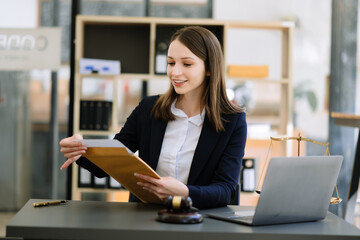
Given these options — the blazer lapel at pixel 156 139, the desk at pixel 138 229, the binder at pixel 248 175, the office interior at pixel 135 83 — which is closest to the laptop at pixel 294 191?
the desk at pixel 138 229

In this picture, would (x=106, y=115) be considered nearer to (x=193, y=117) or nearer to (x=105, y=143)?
(x=193, y=117)

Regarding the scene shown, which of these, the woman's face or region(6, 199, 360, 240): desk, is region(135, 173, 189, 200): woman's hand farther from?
the woman's face

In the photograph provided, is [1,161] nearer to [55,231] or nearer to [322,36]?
[322,36]

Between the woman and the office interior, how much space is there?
274 centimetres

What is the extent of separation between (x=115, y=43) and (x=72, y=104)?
71 cm

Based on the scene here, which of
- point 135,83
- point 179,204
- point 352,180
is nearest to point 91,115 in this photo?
point 135,83

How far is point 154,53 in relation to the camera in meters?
4.32

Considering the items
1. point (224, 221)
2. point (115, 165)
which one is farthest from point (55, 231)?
point (224, 221)

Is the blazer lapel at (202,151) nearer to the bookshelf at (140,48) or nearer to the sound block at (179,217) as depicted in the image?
the sound block at (179,217)

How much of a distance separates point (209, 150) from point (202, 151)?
3 cm

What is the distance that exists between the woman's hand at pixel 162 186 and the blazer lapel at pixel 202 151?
313mm

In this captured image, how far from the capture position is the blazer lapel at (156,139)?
210 centimetres

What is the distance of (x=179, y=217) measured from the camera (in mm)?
1475

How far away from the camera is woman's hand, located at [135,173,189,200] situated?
66.0 inches
